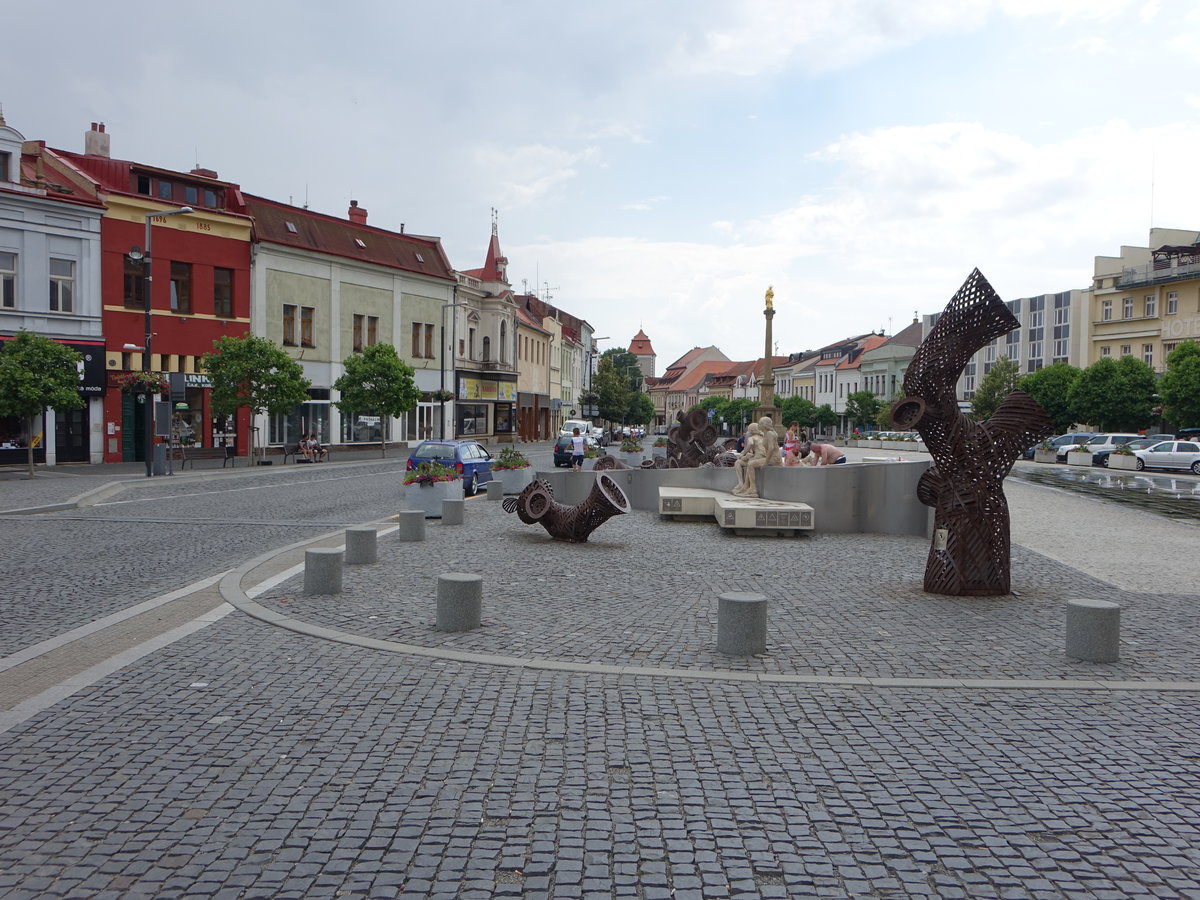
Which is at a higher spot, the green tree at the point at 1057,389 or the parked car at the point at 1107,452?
the green tree at the point at 1057,389

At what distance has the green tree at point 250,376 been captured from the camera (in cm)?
3259

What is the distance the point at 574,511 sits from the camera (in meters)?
14.3

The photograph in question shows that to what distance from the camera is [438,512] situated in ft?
60.4

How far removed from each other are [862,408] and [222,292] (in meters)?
77.2

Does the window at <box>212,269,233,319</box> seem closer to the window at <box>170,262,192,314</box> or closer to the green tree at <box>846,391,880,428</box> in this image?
the window at <box>170,262,192,314</box>

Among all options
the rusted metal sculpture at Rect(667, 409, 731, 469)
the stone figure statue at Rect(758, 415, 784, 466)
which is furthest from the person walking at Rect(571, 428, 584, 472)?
the stone figure statue at Rect(758, 415, 784, 466)

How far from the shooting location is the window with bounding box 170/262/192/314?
1475 inches

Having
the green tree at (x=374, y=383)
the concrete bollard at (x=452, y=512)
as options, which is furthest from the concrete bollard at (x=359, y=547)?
the green tree at (x=374, y=383)

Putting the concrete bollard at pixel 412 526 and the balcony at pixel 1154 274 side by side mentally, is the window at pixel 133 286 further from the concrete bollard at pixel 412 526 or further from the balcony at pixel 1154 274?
the balcony at pixel 1154 274

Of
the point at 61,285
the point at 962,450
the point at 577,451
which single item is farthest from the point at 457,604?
the point at 61,285

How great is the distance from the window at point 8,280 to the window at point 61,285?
1248 millimetres

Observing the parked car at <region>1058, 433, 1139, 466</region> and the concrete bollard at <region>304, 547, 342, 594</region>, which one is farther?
the parked car at <region>1058, 433, 1139, 466</region>

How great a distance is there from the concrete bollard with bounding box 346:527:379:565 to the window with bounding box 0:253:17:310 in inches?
1008

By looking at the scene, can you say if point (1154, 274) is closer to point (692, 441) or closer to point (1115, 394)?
point (1115, 394)
